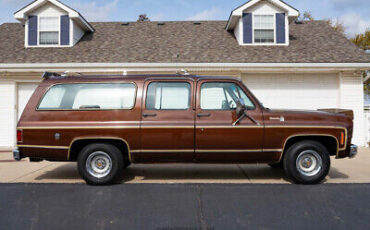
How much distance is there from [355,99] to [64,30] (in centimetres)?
1211

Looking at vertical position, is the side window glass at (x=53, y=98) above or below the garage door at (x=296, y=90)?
below

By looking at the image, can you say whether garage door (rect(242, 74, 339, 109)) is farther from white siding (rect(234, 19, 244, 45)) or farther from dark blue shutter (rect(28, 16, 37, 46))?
dark blue shutter (rect(28, 16, 37, 46))

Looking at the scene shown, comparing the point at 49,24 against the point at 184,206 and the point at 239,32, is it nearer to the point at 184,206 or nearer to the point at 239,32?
the point at 239,32

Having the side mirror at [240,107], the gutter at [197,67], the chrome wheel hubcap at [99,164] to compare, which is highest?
the gutter at [197,67]

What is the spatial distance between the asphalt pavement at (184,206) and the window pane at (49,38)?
913 centimetres

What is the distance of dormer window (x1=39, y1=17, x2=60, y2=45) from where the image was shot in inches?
487

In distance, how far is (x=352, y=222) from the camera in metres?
3.61

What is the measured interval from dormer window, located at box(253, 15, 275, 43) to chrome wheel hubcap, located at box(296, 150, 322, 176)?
27.1ft

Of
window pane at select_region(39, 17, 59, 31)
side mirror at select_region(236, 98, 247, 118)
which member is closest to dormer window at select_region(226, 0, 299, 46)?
window pane at select_region(39, 17, 59, 31)

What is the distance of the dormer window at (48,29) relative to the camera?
12375 millimetres

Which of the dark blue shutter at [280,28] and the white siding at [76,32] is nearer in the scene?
the dark blue shutter at [280,28]

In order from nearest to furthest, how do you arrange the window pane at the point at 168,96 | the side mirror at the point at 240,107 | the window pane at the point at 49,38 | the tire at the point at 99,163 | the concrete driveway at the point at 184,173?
the side mirror at the point at 240,107 → the tire at the point at 99,163 → the window pane at the point at 168,96 → the concrete driveway at the point at 184,173 → the window pane at the point at 49,38

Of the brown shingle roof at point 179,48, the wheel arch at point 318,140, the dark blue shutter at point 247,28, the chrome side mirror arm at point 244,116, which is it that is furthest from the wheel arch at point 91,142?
the dark blue shutter at point 247,28

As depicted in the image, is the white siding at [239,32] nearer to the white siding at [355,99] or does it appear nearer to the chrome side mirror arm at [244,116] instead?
the white siding at [355,99]
